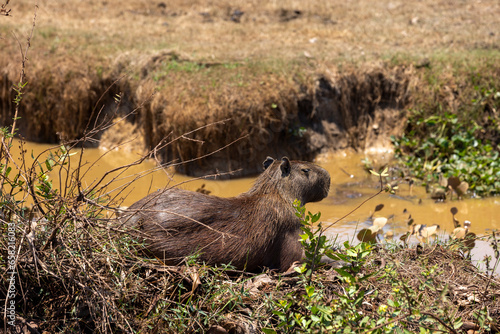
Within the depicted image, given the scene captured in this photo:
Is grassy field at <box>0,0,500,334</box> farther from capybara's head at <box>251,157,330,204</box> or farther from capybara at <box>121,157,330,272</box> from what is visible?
capybara's head at <box>251,157,330,204</box>

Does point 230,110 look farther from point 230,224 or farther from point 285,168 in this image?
point 230,224

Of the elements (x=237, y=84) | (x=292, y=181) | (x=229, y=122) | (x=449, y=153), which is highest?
(x=292, y=181)

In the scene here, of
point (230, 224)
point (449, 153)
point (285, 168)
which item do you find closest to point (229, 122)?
point (449, 153)

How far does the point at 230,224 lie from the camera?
12.9ft

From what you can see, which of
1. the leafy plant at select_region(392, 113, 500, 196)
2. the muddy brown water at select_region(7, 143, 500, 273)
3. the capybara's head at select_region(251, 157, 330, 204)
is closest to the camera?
the capybara's head at select_region(251, 157, 330, 204)

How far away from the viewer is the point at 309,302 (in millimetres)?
3303

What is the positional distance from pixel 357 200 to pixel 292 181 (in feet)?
Result: 9.29

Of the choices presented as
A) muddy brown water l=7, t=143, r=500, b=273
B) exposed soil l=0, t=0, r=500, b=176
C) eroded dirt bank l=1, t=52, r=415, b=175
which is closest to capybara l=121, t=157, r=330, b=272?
muddy brown water l=7, t=143, r=500, b=273

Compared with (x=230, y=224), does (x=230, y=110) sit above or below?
below

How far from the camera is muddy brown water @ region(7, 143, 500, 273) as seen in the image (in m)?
6.32

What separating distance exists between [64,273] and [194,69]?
5.61 meters

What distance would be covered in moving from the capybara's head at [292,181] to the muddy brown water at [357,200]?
A: 3.83 ft

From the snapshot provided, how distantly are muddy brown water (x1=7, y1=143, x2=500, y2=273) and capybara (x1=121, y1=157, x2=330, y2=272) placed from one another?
152cm

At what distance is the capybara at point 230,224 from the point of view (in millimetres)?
3693
